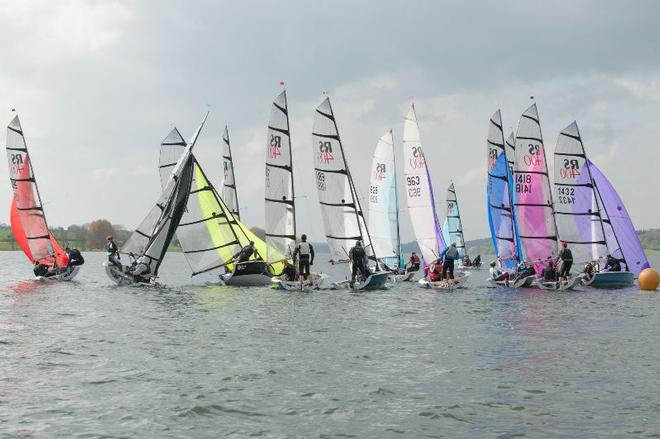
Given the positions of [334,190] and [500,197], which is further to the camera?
[500,197]

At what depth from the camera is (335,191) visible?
38375 millimetres

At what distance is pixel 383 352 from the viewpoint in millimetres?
16234

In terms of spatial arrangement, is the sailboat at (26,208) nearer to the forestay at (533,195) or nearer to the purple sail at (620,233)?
the forestay at (533,195)

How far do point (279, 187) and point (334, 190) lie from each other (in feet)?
9.52

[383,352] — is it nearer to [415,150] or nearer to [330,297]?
[330,297]

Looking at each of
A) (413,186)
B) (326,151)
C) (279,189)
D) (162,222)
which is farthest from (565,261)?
(162,222)

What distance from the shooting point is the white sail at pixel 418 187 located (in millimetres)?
42812

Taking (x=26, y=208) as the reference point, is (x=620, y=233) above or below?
below

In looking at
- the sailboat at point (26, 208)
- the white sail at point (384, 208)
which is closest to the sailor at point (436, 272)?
the white sail at point (384, 208)

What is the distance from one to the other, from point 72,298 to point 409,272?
2220 centimetres

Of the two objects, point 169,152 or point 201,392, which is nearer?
point 201,392

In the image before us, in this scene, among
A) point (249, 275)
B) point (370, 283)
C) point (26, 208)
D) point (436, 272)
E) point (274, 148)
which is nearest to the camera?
point (370, 283)

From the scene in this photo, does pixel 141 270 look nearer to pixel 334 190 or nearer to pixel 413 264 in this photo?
pixel 334 190

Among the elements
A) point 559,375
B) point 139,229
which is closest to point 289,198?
point 139,229
